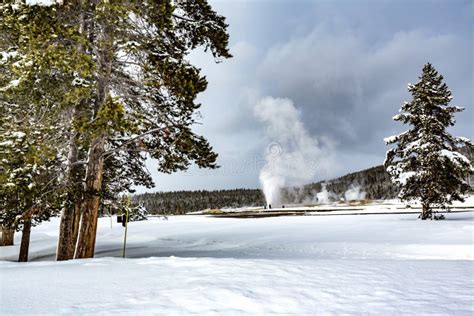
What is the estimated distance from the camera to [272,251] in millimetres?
12391

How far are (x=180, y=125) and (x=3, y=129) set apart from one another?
4768mm

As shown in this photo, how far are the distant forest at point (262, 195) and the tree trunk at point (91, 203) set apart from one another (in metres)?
82.9

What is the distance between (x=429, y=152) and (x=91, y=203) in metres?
18.9

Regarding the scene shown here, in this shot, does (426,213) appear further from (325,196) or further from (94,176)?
(325,196)

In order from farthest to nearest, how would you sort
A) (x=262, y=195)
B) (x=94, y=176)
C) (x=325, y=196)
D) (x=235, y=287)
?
(x=262, y=195) → (x=325, y=196) → (x=94, y=176) → (x=235, y=287)

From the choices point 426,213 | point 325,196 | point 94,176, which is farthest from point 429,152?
point 325,196

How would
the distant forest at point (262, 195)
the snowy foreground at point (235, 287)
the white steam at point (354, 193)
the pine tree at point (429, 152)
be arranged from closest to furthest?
the snowy foreground at point (235, 287) < the pine tree at point (429, 152) < the distant forest at point (262, 195) < the white steam at point (354, 193)

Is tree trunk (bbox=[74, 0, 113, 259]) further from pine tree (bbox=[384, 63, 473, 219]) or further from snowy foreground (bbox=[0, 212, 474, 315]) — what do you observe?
pine tree (bbox=[384, 63, 473, 219])

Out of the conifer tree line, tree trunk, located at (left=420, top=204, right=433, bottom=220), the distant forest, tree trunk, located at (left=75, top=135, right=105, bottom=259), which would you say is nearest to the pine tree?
tree trunk, located at (left=420, top=204, right=433, bottom=220)

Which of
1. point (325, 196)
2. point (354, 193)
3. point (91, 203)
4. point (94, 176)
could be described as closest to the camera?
point (91, 203)

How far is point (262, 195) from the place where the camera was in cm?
11188

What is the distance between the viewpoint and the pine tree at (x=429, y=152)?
18.1 meters

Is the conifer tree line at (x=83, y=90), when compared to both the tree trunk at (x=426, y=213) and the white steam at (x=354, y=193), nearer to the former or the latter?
the tree trunk at (x=426, y=213)

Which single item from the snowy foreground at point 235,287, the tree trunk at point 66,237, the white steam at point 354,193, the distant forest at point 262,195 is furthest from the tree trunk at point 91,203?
the white steam at point 354,193
